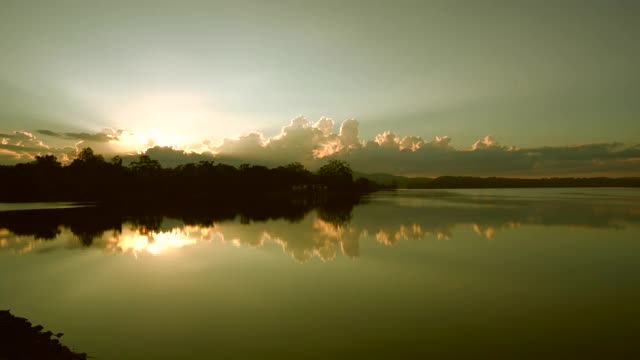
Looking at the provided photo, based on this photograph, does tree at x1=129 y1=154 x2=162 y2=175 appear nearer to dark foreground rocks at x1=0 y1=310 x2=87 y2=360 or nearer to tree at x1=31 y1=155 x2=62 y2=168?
tree at x1=31 y1=155 x2=62 y2=168

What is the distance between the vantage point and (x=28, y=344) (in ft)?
39.3

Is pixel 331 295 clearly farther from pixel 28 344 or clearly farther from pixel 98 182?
pixel 98 182

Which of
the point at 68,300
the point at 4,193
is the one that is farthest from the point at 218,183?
the point at 68,300

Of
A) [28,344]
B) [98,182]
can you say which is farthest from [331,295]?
[98,182]

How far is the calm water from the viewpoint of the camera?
13.4m

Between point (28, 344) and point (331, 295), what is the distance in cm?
1199

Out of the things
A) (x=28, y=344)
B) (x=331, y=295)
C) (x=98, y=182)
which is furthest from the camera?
(x=98, y=182)

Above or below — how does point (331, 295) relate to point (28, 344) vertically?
below

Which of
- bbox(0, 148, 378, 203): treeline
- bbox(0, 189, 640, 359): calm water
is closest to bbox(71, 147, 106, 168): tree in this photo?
bbox(0, 148, 378, 203): treeline

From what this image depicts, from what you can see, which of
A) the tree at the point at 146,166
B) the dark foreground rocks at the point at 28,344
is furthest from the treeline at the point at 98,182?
the dark foreground rocks at the point at 28,344

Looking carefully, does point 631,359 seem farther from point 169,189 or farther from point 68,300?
point 169,189

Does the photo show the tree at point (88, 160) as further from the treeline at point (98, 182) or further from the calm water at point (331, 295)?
the calm water at point (331, 295)

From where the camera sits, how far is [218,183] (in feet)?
539

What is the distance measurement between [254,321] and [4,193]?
136490mm
